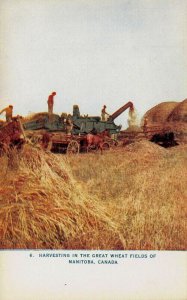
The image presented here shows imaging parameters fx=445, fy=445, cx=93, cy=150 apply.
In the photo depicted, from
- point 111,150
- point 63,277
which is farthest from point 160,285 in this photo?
point 111,150

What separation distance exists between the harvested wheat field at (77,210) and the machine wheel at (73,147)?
118cm

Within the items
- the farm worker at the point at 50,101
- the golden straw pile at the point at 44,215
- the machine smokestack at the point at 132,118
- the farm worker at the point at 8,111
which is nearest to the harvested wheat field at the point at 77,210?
the golden straw pile at the point at 44,215

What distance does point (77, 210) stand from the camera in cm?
541

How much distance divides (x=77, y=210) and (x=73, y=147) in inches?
90.3

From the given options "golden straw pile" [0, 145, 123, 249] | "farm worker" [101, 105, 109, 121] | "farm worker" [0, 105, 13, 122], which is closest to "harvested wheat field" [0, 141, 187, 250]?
"golden straw pile" [0, 145, 123, 249]

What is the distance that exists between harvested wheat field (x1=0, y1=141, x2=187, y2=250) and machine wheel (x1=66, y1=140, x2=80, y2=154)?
3.88ft

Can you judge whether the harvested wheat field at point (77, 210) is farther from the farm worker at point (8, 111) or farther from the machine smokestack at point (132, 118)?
the machine smokestack at point (132, 118)

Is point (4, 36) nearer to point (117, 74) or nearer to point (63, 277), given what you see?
point (117, 74)

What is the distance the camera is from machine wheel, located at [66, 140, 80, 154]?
7.34 m

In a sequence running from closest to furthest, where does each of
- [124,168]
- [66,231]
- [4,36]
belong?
1. [66,231]
2. [4,36]
3. [124,168]

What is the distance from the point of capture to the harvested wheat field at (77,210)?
528 cm

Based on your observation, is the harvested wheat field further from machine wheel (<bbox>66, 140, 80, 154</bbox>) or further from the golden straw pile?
machine wheel (<bbox>66, 140, 80, 154</bbox>)

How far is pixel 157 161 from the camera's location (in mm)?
7020

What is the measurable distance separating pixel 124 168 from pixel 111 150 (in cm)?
154
